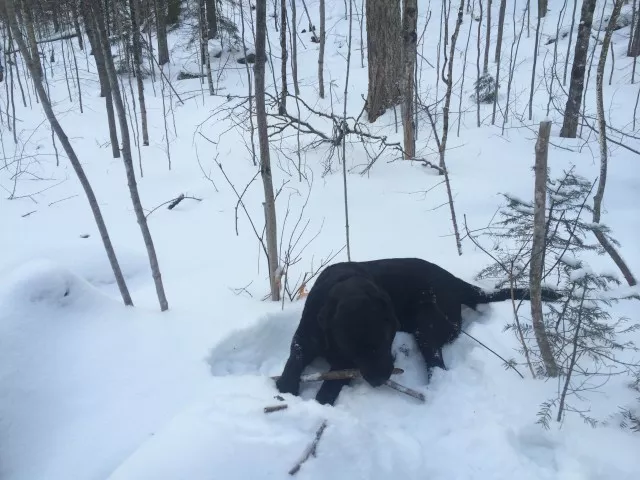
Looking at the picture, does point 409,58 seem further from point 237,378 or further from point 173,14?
point 173,14

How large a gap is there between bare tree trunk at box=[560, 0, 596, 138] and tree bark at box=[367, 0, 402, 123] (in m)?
2.92

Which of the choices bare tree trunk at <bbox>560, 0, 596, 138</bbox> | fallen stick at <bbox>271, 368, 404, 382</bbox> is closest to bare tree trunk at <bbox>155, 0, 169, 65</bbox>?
bare tree trunk at <bbox>560, 0, 596, 138</bbox>

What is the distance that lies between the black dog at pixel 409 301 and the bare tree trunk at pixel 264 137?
0.64m

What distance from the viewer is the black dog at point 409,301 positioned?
309cm

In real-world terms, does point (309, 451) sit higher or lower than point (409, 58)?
lower

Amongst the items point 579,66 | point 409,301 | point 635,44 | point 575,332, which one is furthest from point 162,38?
point 575,332

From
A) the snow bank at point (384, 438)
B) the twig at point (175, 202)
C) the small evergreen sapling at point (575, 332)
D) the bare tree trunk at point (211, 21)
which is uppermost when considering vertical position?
the bare tree trunk at point (211, 21)

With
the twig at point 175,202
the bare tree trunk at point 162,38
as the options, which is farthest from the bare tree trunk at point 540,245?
the bare tree trunk at point 162,38

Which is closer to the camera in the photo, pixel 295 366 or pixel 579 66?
pixel 295 366

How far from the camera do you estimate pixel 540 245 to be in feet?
7.89

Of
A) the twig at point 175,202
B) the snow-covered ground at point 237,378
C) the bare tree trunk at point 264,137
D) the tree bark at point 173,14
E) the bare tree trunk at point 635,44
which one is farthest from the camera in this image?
the tree bark at point 173,14

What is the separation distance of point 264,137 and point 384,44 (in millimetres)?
6542

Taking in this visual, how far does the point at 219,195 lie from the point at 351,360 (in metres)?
5.17

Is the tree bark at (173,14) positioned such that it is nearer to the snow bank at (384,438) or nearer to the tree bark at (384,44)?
the tree bark at (384,44)
